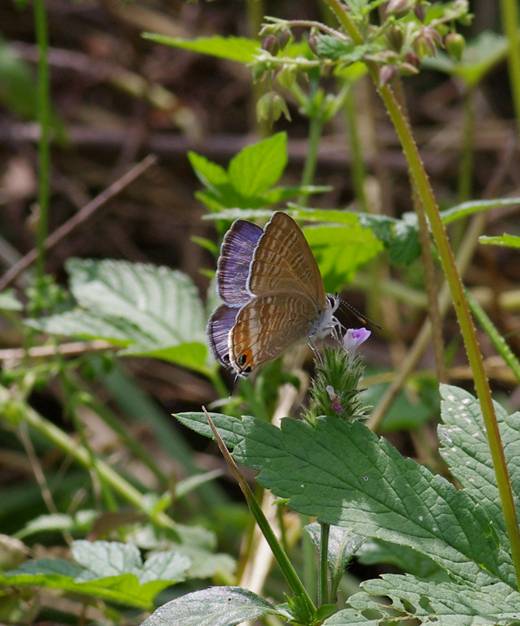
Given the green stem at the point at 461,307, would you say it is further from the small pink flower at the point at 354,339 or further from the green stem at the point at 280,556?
the green stem at the point at 280,556

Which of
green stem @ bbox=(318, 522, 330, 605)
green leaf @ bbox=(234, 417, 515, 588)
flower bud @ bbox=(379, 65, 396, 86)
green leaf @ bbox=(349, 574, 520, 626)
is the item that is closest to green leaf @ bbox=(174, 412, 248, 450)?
green leaf @ bbox=(234, 417, 515, 588)

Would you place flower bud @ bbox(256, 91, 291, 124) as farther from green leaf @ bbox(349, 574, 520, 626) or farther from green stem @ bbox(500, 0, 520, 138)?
green stem @ bbox(500, 0, 520, 138)

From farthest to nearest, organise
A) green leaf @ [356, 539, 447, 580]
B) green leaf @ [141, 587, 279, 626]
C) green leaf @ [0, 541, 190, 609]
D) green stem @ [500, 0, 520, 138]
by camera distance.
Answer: green stem @ [500, 0, 520, 138] < green leaf @ [356, 539, 447, 580] < green leaf @ [0, 541, 190, 609] < green leaf @ [141, 587, 279, 626]

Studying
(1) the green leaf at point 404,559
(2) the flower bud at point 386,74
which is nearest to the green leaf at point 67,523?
(1) the green leaf at point 404,559

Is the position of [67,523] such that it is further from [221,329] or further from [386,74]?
[386,74]

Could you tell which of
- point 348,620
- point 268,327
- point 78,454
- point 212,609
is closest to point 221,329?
point 268,327

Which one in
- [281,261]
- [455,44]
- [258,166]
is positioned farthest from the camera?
[258,166]

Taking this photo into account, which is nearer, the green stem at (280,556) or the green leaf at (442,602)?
the green leaf at (442,602)
